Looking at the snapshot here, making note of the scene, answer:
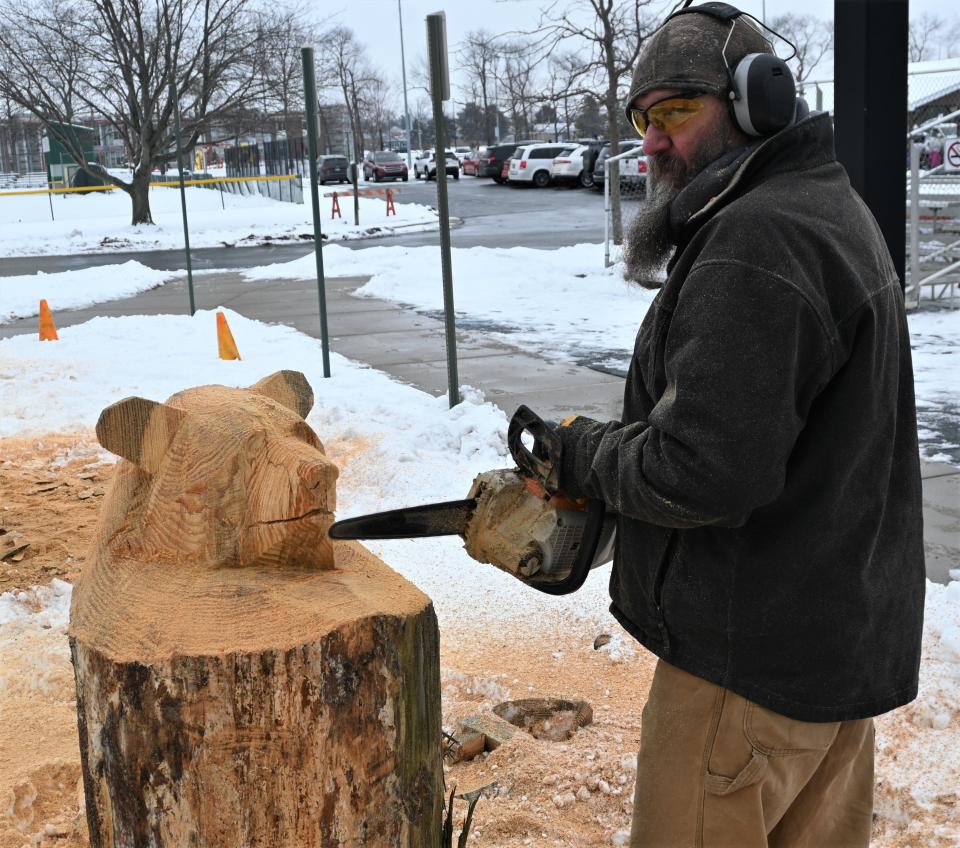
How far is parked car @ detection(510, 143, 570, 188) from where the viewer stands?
122 ft

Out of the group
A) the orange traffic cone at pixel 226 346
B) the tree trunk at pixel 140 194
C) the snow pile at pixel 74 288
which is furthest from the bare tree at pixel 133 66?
the orange traffic cone at pixel 226 346

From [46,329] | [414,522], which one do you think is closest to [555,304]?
[46,329]

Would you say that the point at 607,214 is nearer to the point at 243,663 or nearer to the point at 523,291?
the point at 523,291

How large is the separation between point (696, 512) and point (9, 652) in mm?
3078

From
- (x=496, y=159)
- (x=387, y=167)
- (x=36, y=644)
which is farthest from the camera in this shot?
(x=387, y=167)

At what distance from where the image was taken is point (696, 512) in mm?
1641

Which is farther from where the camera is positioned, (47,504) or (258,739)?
(47,504)

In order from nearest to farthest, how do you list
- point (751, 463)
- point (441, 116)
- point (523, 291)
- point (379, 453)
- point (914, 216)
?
point (751, 463) < point (379, 453) < point (441, 116) < point (914, 216) < point (523, 291)

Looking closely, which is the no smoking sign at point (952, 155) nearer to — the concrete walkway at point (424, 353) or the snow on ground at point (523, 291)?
the snow on ground at point (523, 291)

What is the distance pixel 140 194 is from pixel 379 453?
24.0 meters

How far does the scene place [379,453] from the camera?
6043 millimetres

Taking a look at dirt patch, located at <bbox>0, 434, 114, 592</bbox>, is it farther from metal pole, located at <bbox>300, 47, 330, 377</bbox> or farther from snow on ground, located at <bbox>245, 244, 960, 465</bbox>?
snow on ground, located at <bbox>245, 244, 960, 465</bbox>

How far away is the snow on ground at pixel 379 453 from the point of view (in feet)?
10.7

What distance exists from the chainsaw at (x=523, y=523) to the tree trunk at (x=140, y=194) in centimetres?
2716
